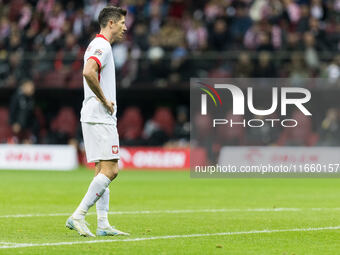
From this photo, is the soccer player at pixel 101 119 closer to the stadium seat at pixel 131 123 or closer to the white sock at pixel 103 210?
the white sock at pixel 103 210

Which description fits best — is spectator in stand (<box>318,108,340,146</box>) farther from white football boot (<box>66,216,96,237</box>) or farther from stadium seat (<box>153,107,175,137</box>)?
white football boot (<box>66,216,96,237</box>)

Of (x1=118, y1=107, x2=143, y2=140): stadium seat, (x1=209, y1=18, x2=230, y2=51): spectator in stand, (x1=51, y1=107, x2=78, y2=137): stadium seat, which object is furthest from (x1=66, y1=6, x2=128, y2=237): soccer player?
(x1=51, y1=107, x2=78, y2=137): stadium seat

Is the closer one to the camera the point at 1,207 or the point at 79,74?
the point at 1,207

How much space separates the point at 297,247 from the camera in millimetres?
9023

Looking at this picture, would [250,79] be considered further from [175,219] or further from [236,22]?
[175,219]

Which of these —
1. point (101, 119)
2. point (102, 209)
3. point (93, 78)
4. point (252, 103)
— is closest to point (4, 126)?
point (252, 103)

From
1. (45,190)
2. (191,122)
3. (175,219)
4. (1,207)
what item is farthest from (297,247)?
(191,122)

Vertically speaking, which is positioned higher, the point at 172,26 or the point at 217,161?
the point at 172,26

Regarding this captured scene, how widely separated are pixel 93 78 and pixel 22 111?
61.8 feet

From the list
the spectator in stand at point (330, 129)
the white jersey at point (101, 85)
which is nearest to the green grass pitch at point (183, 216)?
the white jersey at point (101, 85)

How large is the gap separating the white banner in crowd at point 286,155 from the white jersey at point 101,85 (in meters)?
15.2

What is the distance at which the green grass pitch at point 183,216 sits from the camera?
9.00 m

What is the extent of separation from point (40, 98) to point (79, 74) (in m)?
3.15

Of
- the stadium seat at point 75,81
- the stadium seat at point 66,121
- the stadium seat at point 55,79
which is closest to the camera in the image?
the stadium seat at point 75,81
